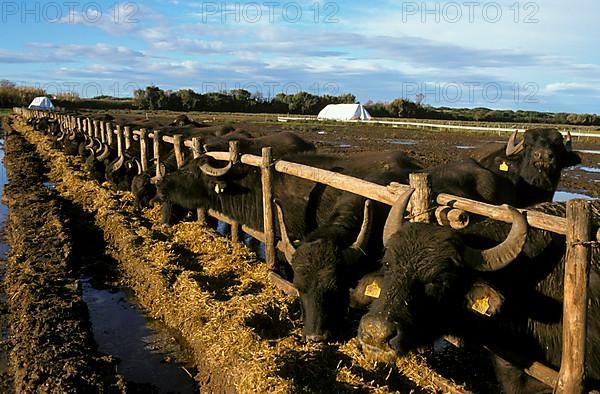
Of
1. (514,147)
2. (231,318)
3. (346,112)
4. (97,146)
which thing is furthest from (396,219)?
(346,112)

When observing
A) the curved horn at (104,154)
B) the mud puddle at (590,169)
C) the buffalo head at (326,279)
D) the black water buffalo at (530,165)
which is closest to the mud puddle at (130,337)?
the buffalo head at (326,279)

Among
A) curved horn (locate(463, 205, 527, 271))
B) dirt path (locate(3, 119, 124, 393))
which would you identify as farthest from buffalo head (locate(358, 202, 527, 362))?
dirt path (locate(3, 119, 124, 393))

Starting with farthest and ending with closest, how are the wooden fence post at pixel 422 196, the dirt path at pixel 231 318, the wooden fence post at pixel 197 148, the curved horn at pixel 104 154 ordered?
1. the curved horn at pixel 104 154
2. the wooden fence post at pixel 197 148
3. the dirt path at pixel 231 318
4. the wooden fence post at pixel 422 196

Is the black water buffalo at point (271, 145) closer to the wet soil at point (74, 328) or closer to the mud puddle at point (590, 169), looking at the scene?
Result: the wet soil at point (74, 328)

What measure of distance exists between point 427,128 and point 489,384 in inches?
1804

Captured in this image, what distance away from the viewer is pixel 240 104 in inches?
3415

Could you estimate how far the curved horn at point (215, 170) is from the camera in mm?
7871

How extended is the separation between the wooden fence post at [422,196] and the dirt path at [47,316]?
2.74m

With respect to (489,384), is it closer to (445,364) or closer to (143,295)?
(445,364)

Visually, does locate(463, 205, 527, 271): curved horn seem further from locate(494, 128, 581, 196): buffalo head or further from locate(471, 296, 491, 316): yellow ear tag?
locate(494, 128, 581, 196): buffalo head

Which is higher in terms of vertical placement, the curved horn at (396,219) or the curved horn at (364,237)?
the curved horn at (396,219)

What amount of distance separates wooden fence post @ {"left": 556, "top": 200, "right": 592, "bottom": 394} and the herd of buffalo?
265 millimetres

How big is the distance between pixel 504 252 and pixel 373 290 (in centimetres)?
84

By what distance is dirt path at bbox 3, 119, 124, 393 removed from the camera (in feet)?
14.7
